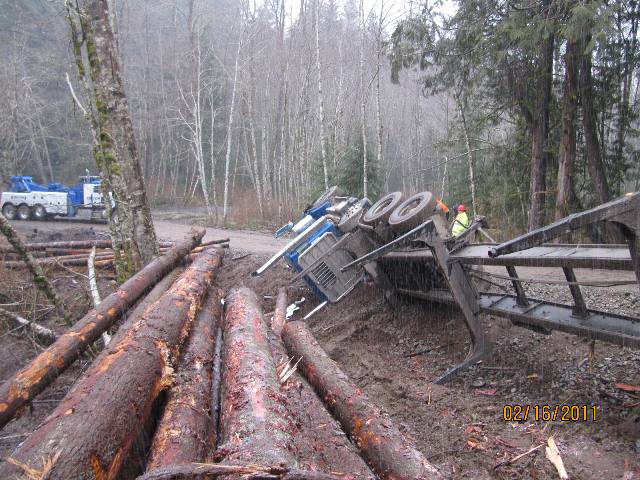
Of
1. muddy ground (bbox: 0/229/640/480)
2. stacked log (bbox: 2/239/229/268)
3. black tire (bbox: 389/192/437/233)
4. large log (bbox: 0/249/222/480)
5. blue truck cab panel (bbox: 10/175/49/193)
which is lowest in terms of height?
muddy ground (bbox: 0/229/640/480)

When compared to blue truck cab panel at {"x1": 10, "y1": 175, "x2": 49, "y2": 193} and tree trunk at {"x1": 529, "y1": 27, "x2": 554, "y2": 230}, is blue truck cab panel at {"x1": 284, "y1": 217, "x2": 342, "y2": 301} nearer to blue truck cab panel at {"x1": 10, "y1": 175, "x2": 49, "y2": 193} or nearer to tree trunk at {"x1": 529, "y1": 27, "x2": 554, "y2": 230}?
tree trunk at {"x1": 529, "y1": 27, "x2": 554, "y2": 230}

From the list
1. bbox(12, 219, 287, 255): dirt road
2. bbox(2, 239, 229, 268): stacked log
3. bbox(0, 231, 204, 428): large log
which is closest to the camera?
bbox(0, 231, 204, 428): large log

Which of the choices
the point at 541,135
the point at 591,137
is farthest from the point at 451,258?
the point at 541,135

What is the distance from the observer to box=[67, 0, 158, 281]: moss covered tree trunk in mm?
7883

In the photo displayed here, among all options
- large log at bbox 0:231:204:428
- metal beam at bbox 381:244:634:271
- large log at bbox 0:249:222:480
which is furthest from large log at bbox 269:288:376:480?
large log at bbox 0:231:204:428

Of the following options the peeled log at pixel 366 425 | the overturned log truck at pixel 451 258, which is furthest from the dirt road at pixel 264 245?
the peeled log at pixel 366 425

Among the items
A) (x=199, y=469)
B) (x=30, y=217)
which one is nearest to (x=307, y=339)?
(x=199, y=469)

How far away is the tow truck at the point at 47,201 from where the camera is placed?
2275 centimetres

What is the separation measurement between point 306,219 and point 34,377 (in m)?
5.00

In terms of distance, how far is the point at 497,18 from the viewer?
1189 cm

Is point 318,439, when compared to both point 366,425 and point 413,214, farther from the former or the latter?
point 413,214

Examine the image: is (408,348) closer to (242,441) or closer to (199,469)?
(242,441)

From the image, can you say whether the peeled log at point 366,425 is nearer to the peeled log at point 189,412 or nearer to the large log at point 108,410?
the peeled log at point 189,412
